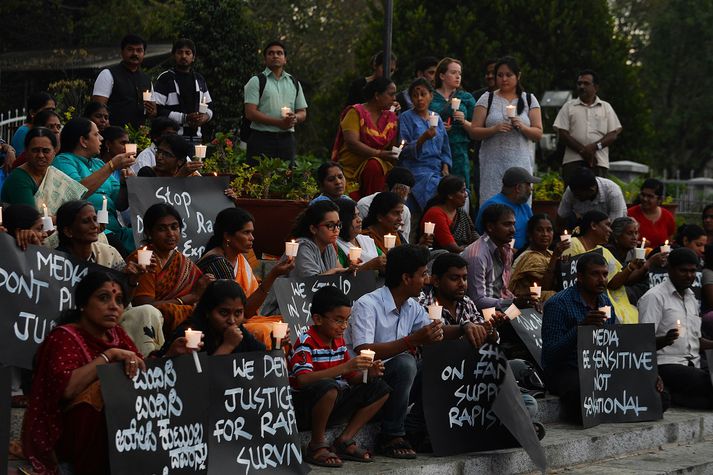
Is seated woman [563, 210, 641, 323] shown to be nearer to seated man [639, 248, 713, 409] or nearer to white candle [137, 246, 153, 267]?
seated man [639, 248, 713, 409]

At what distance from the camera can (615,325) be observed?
33.7ft

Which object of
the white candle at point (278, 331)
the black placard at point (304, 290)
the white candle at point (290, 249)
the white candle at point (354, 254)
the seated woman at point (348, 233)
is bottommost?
the white candle at point (278, 331)

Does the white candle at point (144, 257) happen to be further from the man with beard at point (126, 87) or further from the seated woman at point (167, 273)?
the man with beard at point (126, 87)

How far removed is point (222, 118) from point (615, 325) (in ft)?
32.2

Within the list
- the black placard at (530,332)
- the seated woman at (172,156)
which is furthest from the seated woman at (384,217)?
the seated woman at (172,156)

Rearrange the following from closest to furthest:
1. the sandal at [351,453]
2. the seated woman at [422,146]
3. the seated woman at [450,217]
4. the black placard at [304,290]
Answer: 1. the sandal at [351,453]
2. the black placard at [304,290]
3. the seated woman at [450,217]
4. the seated woman at [422,146]

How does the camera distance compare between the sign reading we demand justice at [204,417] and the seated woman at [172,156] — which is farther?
the seated woman at [172,156]

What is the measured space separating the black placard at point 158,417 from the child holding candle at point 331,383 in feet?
2.89

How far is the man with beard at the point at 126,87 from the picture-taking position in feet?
40.8

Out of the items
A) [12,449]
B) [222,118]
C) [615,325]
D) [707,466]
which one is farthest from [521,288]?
[222,118]

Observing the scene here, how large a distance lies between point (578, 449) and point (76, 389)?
4.15 meters

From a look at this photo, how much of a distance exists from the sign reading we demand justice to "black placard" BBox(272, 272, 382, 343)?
1.50m

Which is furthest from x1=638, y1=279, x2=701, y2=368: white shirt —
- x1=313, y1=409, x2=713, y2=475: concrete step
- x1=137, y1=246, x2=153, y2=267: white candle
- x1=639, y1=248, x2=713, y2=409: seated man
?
x1=137, y1=246, x2=153, y2=267: white candle

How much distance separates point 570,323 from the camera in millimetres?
10156
